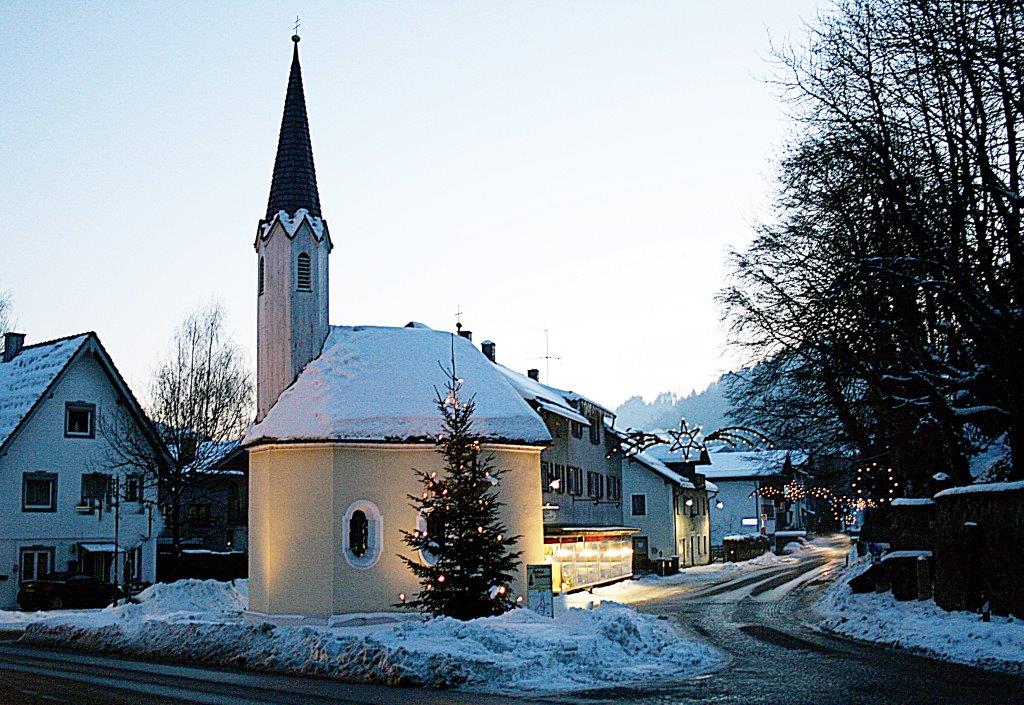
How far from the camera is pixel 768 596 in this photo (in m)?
36.1

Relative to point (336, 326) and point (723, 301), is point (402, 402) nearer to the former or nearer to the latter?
Answer: point (336, 326)

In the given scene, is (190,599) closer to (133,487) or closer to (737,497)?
(133,487)

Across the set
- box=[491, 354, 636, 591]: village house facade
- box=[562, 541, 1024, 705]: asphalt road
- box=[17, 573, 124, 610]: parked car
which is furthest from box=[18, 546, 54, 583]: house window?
box=[562, 541, 1024, 705]: asphalt road

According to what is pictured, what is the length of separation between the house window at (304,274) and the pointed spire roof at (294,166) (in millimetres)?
1288

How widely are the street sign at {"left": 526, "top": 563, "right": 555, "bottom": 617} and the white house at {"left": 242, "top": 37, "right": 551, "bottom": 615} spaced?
1247mm

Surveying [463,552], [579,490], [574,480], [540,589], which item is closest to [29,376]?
[574,480]

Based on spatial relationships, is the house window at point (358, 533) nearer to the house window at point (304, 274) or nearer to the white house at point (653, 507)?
the house window at point (304, 274)

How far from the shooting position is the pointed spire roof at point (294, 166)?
3128 centimetres

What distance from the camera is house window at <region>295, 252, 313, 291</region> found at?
30734 mm

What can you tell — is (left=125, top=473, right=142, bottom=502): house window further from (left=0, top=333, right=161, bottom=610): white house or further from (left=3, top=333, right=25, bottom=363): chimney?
(left=3, top=333, right=25, bottom=363): chimney

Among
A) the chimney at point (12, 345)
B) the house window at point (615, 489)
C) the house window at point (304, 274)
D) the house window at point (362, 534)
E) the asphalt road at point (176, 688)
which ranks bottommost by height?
the asphalt road at point (176, 688)

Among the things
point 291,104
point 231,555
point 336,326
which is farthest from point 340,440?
point 231,555

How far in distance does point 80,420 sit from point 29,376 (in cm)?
239

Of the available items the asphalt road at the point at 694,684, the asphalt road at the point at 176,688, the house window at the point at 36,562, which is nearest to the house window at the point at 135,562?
the house window at the point at 36,562
